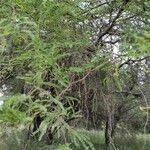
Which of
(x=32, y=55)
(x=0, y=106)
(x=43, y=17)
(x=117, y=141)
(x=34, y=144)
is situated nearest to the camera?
(x=0, y=106)

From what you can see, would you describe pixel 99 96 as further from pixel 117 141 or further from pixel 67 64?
pixel 117 141

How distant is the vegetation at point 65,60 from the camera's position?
6.73ft

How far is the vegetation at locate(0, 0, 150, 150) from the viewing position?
2051 mm

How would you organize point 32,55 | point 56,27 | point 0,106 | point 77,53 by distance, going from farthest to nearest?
point 77,53 → point 56,27 → point 32,55 → point 0,106

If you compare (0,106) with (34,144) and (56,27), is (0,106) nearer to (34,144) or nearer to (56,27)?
(56,27)

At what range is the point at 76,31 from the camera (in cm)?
338

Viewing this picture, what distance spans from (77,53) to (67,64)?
0.18m

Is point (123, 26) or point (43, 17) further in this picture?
point (123, 26)

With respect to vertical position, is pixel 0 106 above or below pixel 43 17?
below

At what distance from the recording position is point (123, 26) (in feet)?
13.4

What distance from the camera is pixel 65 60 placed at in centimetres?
340

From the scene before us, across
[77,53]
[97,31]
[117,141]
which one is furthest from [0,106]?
[117,141]

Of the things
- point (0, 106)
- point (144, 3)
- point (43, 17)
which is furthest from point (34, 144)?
point (0, 106)

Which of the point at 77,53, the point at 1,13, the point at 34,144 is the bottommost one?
the point at 34,144
